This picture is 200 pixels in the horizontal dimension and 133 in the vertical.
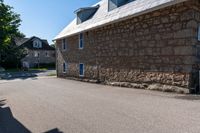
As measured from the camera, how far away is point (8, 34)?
37.7 meters

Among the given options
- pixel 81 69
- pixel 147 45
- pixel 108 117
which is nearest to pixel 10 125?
pixel 108 117

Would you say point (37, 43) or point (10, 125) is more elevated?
point (37, 43)

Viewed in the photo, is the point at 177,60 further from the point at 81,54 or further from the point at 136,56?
the point at 81,54

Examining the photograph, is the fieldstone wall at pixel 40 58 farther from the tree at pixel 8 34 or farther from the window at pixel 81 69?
the window at pixel 81 69

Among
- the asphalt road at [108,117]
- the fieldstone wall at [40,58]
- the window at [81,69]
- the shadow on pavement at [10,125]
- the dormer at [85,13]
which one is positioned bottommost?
the shadow on pavement at [10,125]

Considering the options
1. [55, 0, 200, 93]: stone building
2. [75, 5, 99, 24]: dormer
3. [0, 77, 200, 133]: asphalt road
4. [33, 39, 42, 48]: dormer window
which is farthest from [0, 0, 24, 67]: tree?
[0, 77, 200, 133]: asphalt road

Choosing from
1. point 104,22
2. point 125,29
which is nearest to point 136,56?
point 125,29

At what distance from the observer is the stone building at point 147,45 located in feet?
32.3

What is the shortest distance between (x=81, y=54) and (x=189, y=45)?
37.4ft

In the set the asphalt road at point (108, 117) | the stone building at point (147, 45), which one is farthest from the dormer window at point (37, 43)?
the asphalt road at point (108, 117)

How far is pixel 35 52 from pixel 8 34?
46.0ft

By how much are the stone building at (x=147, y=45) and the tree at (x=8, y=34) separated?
2132 cm

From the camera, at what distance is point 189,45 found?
9.71 meters

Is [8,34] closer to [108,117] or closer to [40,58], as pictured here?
[40,58]
